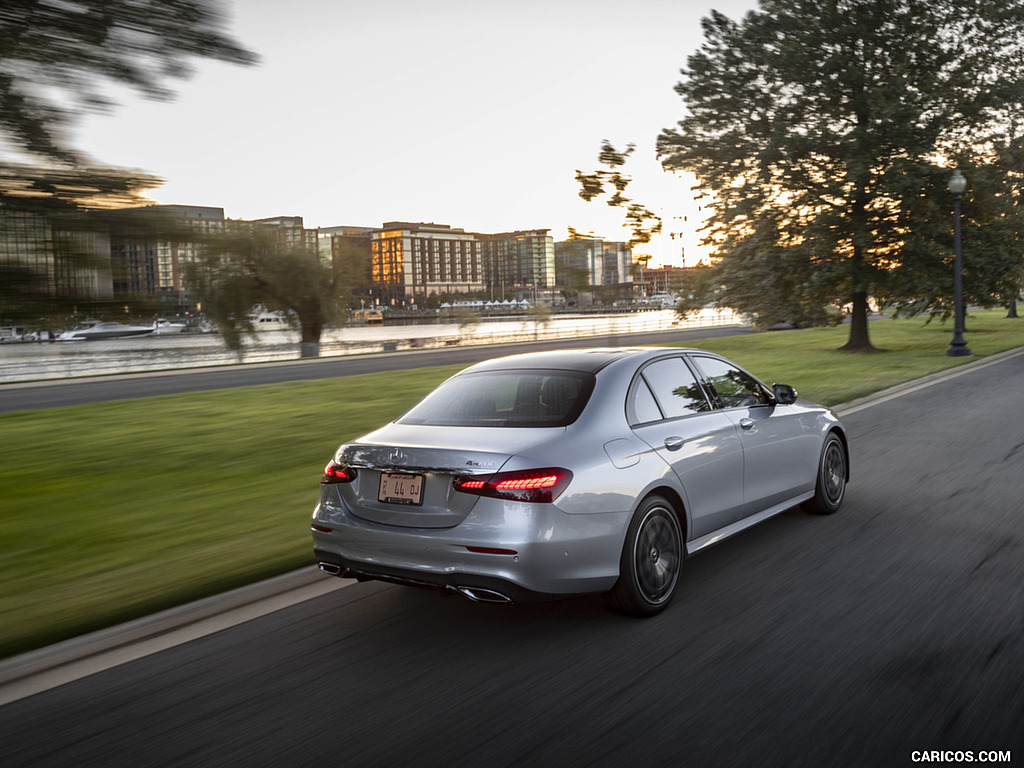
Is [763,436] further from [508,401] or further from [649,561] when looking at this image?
[508,401]

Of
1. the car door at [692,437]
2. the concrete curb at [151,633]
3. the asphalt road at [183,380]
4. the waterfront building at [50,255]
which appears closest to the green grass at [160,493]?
the concrete curb at [151,633]

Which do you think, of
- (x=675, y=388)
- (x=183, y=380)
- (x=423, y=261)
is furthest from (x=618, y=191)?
(x=423, y=261)

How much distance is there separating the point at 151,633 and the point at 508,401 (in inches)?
94.2

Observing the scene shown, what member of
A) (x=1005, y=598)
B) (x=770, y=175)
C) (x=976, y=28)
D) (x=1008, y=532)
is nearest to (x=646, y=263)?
(x=1008, y=532)

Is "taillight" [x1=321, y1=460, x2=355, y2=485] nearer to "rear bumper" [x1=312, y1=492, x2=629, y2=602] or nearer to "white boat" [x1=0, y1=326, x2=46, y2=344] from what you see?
"rear bumper" [x1=312, y1=492, x2=629, y2=602]

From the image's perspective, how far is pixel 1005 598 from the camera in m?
5.04

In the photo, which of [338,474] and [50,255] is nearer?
[338,474]

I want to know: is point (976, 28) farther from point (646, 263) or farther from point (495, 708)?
point (495, 708)

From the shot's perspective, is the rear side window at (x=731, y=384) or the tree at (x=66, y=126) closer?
the rear side window at (x=731, y=384)

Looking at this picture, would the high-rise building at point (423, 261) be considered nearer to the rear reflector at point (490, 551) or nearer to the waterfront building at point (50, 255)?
the waterfront building at point (50, 255)

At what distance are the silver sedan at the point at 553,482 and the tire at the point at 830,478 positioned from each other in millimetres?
1091

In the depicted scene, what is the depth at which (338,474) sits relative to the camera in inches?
200

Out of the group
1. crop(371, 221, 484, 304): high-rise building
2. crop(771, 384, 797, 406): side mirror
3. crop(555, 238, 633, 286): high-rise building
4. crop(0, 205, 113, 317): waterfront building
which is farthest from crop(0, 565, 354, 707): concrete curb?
crop(371, 221, 484, 304): high-rise building

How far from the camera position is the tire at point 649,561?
15.9 ft
